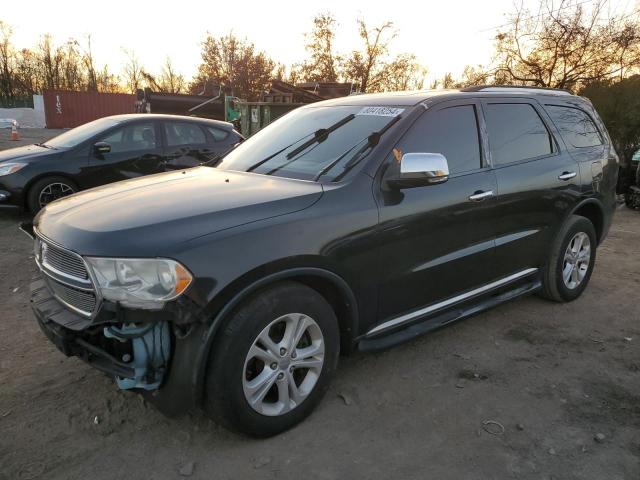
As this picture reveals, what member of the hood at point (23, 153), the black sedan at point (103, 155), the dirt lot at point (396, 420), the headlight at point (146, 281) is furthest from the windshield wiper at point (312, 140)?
the hood at point (23, 153)

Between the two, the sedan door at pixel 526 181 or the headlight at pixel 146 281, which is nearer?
the headlight at pixel 146 281

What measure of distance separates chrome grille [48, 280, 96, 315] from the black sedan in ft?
14.6

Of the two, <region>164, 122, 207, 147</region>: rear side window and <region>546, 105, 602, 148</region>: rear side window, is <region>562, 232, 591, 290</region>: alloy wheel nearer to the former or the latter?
<region>546, 105, 602, 148</region>: rear side window

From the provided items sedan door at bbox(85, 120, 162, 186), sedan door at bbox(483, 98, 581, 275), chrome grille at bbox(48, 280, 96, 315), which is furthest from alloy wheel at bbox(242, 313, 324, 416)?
sedan door at bbox(85, 120, 162, 186)

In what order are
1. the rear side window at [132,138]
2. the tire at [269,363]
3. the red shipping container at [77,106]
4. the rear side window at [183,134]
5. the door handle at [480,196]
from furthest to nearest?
the red shipping container at [77,106], the rear side window at [183,134], the rear side window at [132,138], the door handle at [480,196], the tire at [269,363]

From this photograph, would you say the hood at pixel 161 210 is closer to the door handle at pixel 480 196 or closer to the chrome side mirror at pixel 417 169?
the chrome side mirror at pixel 417 169

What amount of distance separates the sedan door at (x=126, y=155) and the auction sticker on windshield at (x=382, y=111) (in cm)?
484

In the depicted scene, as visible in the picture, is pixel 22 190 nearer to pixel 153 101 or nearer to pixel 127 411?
pixel 127 411

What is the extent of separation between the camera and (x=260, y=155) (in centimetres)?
367

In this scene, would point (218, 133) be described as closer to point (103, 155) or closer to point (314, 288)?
point (103, 155)

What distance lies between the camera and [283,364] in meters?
2.64

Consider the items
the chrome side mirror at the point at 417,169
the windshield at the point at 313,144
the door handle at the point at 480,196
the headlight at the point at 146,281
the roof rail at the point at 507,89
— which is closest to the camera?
the headlight at the point at 146,281

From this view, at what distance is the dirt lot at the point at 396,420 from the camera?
8.17ft

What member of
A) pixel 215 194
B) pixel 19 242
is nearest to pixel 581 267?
pixel 215 194
